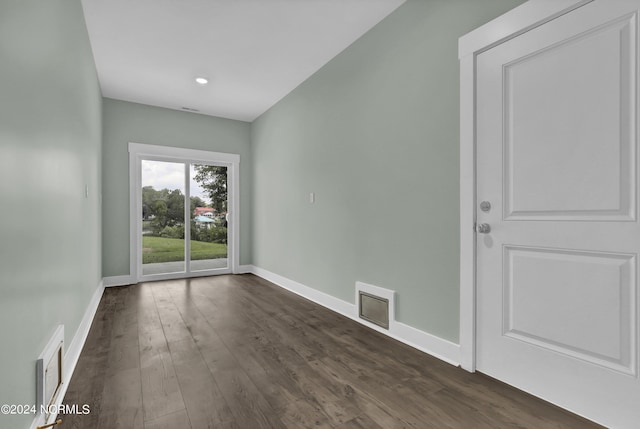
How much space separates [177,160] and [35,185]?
380 cm

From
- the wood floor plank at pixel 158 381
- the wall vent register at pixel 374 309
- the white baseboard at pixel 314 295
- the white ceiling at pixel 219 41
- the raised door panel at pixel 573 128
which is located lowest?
the wood floor plank at pixel 158 381

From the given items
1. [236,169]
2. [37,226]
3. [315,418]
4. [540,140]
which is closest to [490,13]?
[540,140]

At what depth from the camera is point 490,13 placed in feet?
6.15

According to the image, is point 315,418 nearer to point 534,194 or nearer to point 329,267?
point 534,194

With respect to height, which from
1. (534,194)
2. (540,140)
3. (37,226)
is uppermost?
(540,140)

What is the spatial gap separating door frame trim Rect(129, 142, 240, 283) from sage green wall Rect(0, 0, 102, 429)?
7.95ft

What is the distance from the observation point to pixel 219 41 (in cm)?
298

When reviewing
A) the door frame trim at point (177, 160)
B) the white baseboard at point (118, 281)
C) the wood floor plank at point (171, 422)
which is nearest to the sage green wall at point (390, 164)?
the wood floor plank at point (171, 422)

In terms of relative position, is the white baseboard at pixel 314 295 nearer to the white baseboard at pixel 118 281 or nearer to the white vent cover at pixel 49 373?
the white baseboard at pixel 118 281

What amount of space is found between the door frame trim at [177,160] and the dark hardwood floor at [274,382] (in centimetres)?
180

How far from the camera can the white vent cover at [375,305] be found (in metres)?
2.54

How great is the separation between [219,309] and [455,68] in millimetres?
3011

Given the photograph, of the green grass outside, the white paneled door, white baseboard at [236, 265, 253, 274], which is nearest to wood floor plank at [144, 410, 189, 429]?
the white paneled door

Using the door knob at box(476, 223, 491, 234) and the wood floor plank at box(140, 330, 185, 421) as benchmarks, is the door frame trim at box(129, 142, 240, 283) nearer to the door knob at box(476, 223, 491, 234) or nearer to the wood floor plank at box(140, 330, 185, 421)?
the wood floor plank at box(140, 330, 185, 421)
